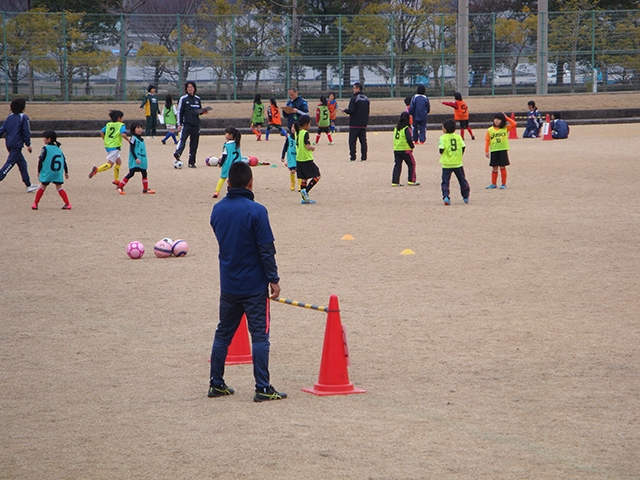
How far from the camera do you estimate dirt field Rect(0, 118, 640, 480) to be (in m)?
5.22

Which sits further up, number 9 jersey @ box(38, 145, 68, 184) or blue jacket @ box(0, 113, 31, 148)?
blue jacket @ box(0, 113, 31, 148)

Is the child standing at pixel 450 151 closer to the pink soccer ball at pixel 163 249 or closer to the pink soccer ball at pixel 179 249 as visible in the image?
the pink soccer ball at pixel 179 249

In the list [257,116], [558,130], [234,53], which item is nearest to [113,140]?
[257,116]

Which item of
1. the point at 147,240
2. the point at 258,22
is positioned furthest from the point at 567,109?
the point at 147,240

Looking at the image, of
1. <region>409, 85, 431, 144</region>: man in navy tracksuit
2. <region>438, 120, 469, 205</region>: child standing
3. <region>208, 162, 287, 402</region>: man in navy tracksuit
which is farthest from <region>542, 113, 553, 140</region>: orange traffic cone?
<region>208, 162, 287, 402</region>: man in navy tracksuit

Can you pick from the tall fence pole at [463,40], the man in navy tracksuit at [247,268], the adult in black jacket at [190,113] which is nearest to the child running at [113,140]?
the adult in black jacket at [190,113]

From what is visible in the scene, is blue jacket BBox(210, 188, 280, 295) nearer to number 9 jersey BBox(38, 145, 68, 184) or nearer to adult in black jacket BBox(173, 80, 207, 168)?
number 9 jersey BBox(38, 145, 68, 184)

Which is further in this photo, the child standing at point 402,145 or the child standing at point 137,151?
the child standing at point 402,145

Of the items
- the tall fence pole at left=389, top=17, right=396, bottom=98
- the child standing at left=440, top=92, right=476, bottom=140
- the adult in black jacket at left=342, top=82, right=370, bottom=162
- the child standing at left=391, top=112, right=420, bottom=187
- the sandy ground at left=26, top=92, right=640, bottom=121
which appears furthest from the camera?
the tall fence pole at left=389, top=17, right=396, bottom=98

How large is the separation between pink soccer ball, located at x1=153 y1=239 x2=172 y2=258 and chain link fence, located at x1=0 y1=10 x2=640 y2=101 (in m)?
28.6

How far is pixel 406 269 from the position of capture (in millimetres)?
10789

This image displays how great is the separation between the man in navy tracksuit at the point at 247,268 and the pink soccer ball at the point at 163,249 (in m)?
5.54

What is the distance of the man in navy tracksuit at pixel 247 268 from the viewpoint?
243 inches

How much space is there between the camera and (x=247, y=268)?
6223 mm
